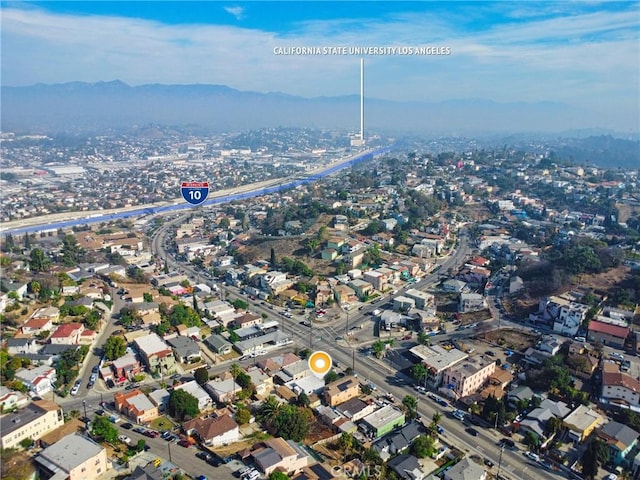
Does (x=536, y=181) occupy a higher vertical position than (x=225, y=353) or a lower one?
higher

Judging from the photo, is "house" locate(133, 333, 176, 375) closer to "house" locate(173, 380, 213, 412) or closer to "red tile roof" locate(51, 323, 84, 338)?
"house" locate(173, 380, 213, 412)

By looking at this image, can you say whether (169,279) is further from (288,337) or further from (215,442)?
(215,442)

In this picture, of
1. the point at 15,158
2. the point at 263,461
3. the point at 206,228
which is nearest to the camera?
the point at 263,461

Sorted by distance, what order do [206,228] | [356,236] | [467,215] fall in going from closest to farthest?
[356,236] < [206,228] < [467,215]

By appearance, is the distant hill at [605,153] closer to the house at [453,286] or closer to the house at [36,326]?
the house at [453,286]

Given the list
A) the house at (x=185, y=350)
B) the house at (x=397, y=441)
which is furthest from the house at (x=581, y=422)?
the house at (x=185, y=350)

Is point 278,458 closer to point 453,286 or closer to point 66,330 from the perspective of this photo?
point 66,330

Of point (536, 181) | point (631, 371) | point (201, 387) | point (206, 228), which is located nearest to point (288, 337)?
point (201, 387)
